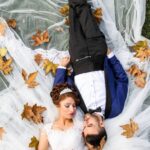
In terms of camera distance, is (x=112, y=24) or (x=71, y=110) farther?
(x=112, y=24)

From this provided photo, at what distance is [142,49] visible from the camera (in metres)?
4.73

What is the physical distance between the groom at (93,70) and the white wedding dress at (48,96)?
0.33 feet

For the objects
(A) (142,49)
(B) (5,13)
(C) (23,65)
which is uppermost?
(B) (5,13)

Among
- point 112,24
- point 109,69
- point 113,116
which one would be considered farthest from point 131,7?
point 113,116

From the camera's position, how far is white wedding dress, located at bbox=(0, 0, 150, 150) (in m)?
4.43

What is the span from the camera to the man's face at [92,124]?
4.39 metres

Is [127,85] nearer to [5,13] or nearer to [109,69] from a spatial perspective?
[109,69]

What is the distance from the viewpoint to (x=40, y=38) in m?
4.80

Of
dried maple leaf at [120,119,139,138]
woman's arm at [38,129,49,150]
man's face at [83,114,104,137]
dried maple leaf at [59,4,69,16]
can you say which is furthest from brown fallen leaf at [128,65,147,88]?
woman's arm at [38,129,49,150]

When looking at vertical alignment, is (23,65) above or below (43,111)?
above

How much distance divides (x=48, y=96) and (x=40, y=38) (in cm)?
56

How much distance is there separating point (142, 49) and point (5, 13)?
4.25ft

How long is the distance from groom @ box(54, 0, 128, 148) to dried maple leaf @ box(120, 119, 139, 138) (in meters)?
0.17

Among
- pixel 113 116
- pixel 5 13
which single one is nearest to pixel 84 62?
pixel 113 116
